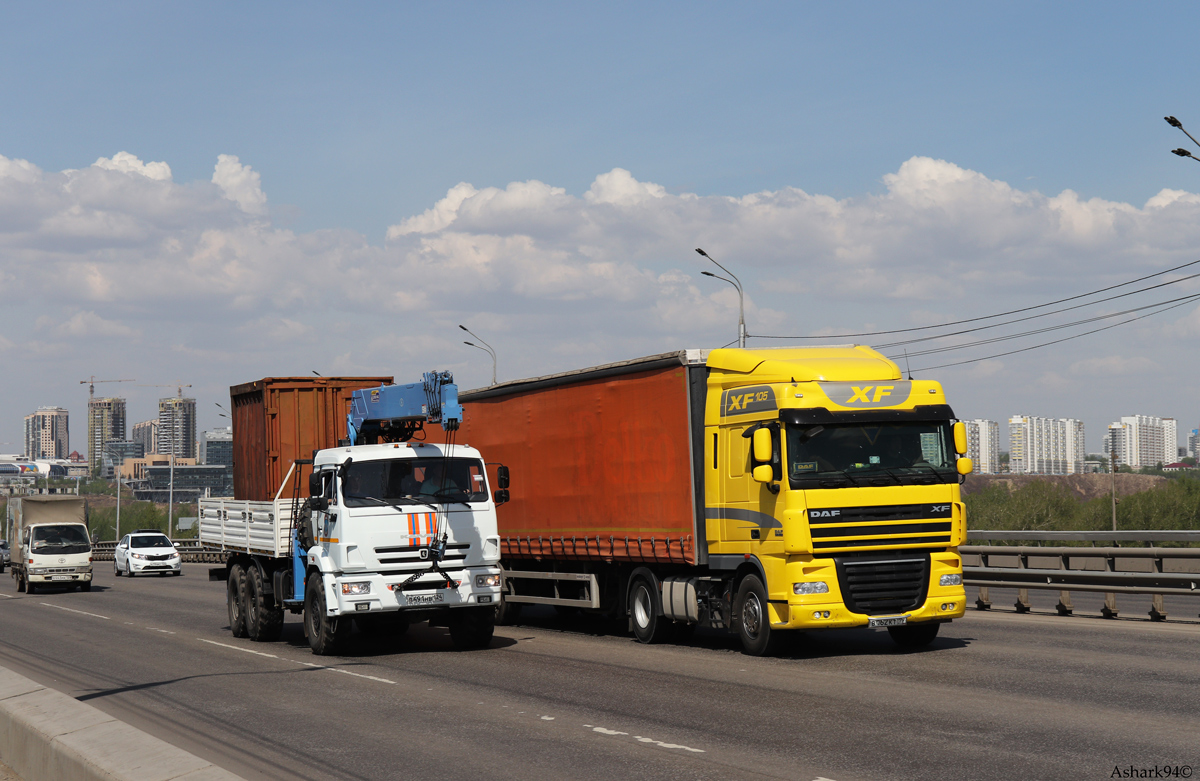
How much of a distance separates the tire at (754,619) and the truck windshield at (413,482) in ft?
13.0

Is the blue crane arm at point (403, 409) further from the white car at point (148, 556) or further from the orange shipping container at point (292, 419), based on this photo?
the white car at point (148, 556)

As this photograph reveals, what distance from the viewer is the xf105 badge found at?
572 inches

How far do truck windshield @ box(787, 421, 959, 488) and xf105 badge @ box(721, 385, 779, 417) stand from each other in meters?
0.52

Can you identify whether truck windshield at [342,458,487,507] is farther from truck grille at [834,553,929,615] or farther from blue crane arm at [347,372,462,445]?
truck grille at [834,553,929,615]

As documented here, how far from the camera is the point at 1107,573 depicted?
1811 cm

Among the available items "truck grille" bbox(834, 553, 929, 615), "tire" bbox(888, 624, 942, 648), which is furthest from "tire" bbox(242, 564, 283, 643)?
"tire" bbox(888, 624, 942, 648)

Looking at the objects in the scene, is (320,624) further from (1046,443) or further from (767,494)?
(1046,443)

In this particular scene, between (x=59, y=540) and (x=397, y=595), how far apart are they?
25674 mm

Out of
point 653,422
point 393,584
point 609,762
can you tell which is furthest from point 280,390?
point 609,762

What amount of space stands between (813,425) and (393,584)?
5.80 metres

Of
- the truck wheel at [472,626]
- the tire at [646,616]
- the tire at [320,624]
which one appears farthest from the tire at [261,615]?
the tire at [646,616]

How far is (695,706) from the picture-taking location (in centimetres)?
1095

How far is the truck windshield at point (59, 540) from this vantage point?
36.9 metres

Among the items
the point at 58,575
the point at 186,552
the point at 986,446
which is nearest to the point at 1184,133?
the point at 58,575
